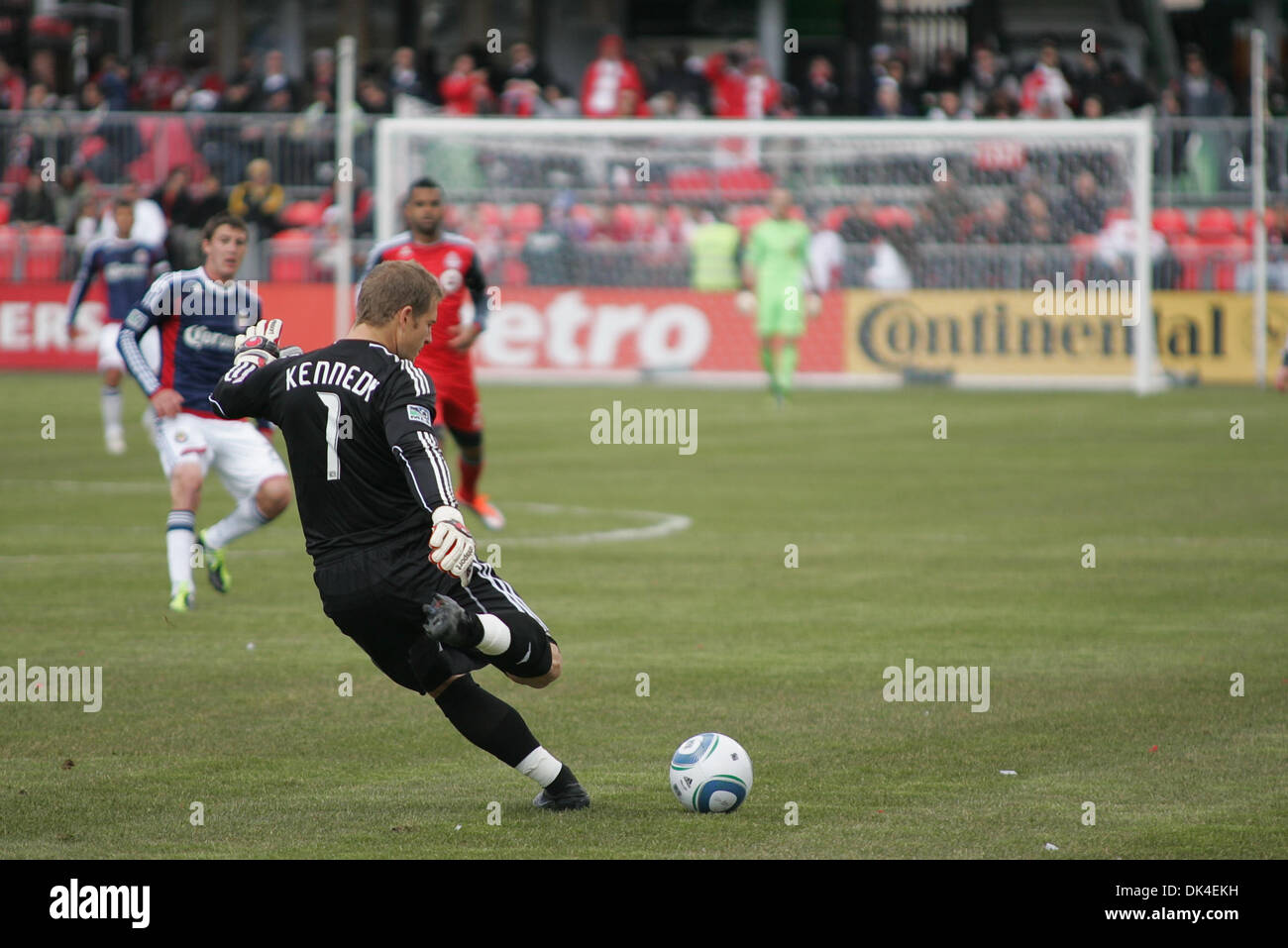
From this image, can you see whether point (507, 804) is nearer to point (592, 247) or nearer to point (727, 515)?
point (727, 515)

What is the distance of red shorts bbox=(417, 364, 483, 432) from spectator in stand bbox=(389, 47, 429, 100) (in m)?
18.3

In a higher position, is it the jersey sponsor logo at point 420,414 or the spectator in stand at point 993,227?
the spectator in stand at point 993,227

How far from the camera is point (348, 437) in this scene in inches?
226

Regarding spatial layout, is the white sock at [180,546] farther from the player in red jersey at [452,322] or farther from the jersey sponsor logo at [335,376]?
the jersey sponsor logo at [335,376]

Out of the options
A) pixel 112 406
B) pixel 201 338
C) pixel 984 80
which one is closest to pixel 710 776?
pixel 201 338

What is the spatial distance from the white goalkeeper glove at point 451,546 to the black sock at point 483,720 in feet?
2.58

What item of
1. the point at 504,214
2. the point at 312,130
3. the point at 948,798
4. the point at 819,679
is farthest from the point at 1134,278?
the point at 948,798

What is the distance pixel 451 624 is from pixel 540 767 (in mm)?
996

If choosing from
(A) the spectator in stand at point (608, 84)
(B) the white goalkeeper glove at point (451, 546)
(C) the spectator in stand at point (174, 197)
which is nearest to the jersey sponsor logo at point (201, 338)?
(B) the white goalkeeper glove at point (451, 546)

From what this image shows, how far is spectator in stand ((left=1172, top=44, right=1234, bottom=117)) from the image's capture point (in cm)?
2925

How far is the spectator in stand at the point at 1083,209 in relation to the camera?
27.3m

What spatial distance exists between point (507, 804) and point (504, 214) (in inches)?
904

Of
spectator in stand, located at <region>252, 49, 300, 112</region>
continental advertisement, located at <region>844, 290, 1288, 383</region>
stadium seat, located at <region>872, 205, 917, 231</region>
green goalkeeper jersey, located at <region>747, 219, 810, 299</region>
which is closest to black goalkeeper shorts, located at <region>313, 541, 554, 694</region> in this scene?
green goalkeeper jersey, located at <region>747, 219, 810, 299</region>

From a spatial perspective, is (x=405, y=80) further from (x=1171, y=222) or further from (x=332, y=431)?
(x=332, y=431)
